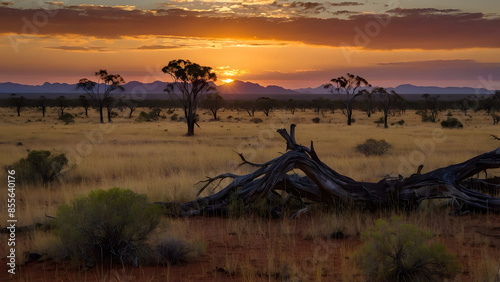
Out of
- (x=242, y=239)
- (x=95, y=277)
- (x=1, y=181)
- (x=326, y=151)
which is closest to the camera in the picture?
(x=95, y=277)

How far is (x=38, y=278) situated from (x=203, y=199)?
13.5 ft

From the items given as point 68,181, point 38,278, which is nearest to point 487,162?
point 38,278

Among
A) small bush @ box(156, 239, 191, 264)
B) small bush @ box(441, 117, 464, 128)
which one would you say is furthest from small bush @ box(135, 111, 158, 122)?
small bush @ box(156, 239, 191, 264)

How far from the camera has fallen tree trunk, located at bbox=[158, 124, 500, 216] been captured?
862 cm

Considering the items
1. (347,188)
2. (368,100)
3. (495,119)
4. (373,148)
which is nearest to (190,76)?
(373,148)

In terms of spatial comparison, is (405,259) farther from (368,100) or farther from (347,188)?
(368,100)

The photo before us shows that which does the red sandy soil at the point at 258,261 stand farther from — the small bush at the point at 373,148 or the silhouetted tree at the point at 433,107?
the silhouetted tree at the point at 433,107

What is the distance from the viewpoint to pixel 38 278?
5.43 meters

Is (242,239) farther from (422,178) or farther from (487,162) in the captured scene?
(487,162)

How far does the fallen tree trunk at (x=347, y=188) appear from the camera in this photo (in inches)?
339

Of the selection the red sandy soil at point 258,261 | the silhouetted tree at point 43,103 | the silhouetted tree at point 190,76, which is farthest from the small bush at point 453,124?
the silhouetted tree at point 43,103

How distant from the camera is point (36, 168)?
520 inches

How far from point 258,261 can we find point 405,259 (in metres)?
1.92

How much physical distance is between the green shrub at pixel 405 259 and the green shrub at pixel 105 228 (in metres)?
2.93
